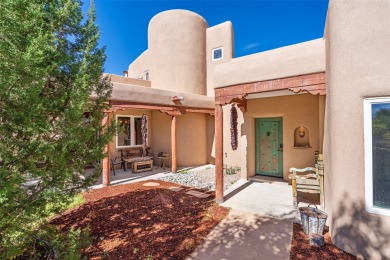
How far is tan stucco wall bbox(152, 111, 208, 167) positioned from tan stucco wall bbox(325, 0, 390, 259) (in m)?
9.35

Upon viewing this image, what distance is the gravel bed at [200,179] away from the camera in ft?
27.8

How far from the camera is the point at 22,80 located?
221 cm

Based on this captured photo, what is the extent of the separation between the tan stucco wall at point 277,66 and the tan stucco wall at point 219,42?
23.4 feet

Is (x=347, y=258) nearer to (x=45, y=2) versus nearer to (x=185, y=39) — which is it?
(x=45, y=2)

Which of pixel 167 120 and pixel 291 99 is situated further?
pixel 167 120

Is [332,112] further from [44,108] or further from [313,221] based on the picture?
[44,108]

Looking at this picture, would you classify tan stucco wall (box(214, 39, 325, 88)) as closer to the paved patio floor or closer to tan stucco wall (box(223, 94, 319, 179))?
tan stucco wall (box(223, 94, 319, 179))

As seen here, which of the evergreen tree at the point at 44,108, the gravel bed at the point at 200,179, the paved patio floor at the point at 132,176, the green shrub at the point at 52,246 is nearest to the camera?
the evergreen tree at the point at 44,108

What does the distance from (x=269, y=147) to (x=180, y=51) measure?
8636mm

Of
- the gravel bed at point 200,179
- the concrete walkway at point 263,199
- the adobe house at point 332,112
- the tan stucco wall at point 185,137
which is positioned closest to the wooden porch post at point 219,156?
the adobe house at point 332,112

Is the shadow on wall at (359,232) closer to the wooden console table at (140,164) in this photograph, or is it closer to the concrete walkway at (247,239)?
the concrete walkway at (247,239)

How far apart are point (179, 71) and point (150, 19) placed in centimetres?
490

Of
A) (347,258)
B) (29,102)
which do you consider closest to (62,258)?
(29,102)

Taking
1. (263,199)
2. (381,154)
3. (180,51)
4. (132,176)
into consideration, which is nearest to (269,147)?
(263,199)
